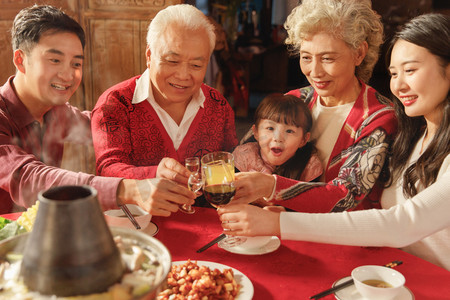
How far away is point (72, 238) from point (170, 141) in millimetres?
1480

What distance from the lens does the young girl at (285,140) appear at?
2.03m

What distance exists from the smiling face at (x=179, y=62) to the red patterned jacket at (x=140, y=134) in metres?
0.14

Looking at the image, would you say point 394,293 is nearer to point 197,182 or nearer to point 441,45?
point 197,182

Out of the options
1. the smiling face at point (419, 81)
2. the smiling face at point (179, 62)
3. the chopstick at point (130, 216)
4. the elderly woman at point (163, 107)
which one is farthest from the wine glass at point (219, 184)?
the smiling face at point (419, 81)

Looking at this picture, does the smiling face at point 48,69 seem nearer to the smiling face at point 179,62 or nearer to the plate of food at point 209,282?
the smiling face at point 179,62

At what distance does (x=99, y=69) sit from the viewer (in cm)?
347

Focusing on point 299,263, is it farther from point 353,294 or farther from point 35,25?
point 35,25

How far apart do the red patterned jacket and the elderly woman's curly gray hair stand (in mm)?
600

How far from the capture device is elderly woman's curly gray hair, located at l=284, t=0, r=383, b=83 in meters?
1.85

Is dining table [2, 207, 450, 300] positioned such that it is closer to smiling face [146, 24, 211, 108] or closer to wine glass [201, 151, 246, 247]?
wine glass [201, 151, 246, 247]

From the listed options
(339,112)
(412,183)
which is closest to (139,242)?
(412,183)

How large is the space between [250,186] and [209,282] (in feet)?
2.05

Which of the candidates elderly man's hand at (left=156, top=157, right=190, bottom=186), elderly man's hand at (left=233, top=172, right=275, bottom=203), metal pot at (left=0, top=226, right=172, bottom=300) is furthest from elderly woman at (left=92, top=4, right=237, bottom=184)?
metal pot at (left=0, top=226, right=172, bottom=300)

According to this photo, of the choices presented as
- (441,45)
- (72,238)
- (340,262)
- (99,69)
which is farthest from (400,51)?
(99,69)
